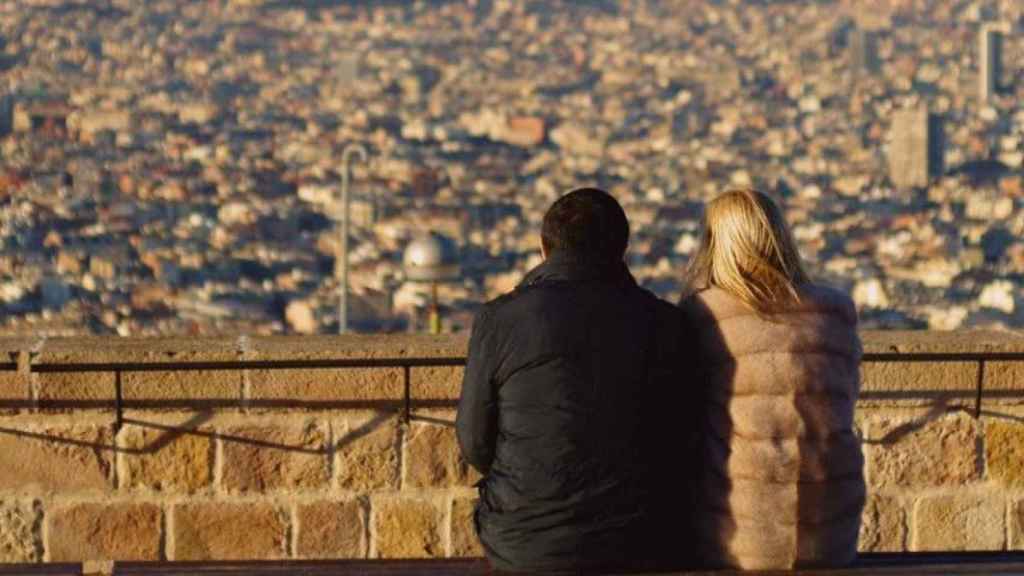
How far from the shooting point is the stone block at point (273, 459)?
506 centimetres

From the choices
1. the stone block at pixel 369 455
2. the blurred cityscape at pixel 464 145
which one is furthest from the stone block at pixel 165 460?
the blurred cityscape at pixel 464 145

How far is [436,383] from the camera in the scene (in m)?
5.07

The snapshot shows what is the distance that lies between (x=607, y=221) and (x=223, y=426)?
1.52 metres

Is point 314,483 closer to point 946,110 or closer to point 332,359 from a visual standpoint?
point 332,359

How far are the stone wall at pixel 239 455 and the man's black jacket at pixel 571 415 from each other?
50.7 inches

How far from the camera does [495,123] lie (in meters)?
90.8

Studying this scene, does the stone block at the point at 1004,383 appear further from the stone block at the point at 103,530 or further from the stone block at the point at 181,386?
the stone block at the point at 103,530

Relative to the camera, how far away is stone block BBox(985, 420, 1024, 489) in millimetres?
5164

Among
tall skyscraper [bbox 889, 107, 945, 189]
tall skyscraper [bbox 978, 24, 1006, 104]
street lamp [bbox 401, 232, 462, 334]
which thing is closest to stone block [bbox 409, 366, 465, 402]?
street lamp [bbox 401, 232, 462, 334]

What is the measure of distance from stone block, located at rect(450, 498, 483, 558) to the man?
127 centimetres

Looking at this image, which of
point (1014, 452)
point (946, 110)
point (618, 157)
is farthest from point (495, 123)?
point (1014, 452)

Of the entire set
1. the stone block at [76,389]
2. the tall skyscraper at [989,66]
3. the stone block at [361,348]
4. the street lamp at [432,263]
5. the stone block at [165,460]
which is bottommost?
the stone block at [165,460]

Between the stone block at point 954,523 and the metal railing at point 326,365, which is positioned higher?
the metal railing at point 326,365

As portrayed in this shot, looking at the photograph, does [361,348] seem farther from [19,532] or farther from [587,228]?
[587,228]
